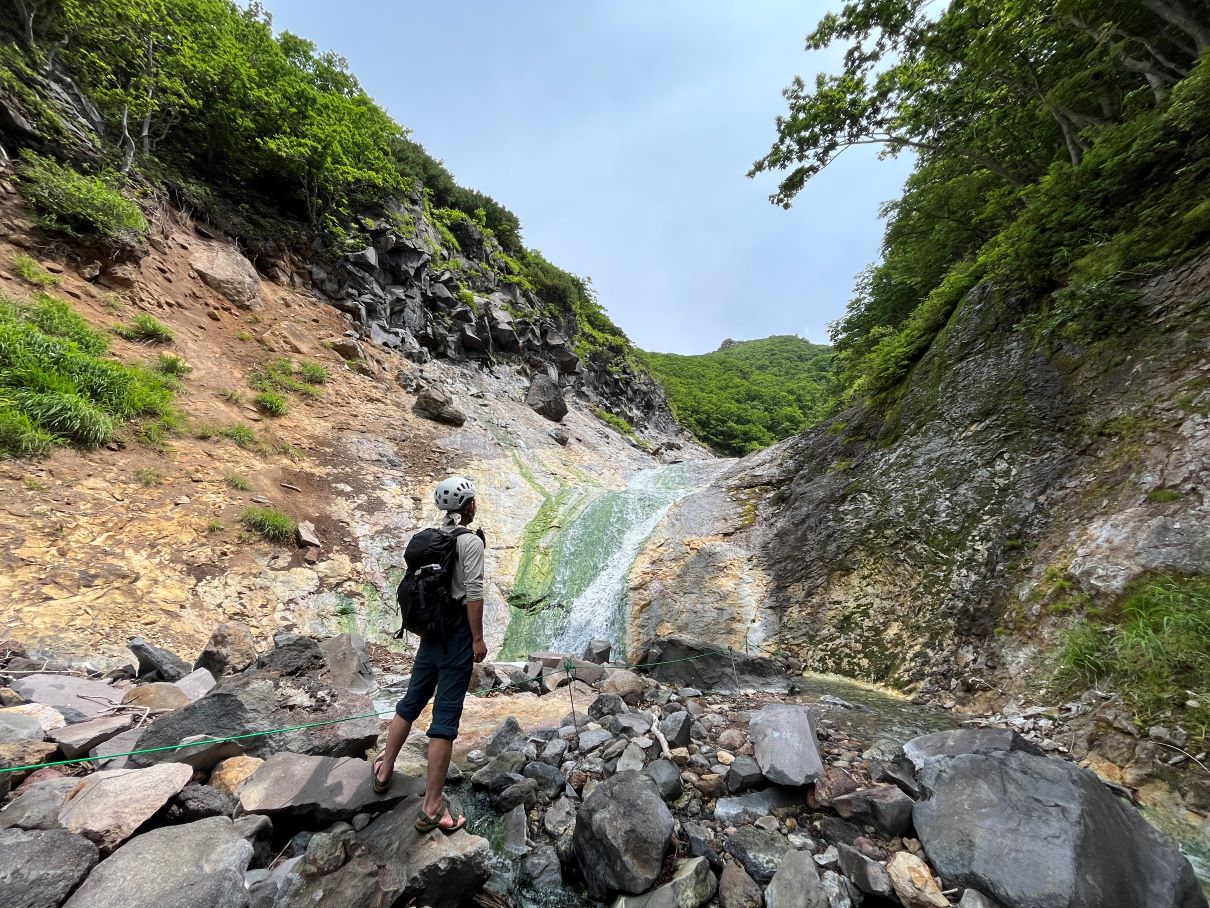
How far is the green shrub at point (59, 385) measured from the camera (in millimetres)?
7211

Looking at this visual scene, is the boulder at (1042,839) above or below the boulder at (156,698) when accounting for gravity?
above

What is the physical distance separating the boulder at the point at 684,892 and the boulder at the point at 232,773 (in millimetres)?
2925

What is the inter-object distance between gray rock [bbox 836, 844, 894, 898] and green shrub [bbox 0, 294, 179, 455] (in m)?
11.6

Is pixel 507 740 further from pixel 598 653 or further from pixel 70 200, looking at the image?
pixel 70 200

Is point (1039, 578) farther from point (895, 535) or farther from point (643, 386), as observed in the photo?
point (643, 386)

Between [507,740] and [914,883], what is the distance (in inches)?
144

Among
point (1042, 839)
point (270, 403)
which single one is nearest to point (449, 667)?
point (1042, 839)

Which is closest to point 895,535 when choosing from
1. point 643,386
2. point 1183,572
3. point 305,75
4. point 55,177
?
point 1183,572

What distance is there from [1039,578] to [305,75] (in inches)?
1188

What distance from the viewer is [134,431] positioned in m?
8.82

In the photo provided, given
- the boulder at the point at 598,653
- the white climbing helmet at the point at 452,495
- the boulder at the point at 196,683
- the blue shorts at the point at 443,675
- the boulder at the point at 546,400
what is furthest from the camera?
the boulder at the point at 546,400

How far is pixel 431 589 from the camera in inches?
133

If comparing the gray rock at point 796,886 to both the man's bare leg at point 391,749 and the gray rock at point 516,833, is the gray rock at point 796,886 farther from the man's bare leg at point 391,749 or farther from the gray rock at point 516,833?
the man's bare leg at point 391,749

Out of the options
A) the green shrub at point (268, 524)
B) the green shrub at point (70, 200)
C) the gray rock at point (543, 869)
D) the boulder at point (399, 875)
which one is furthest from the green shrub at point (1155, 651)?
the green shrub at point (70, 200)
